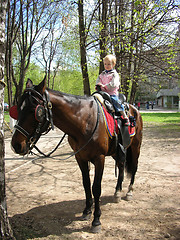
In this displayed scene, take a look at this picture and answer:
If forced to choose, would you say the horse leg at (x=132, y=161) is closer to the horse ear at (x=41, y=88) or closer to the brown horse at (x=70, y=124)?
the brown horse at (x=70, y=124)

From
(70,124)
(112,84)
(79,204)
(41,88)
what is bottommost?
(79,204)

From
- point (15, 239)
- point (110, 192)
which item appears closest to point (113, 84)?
point (110, 192)

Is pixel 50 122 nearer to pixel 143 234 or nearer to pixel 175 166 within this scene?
pixel 143 234

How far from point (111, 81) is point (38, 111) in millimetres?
1641

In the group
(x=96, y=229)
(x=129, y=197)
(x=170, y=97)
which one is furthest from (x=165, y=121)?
(x=170, y=97)

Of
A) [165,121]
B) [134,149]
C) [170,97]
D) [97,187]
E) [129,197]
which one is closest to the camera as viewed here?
[97,187]

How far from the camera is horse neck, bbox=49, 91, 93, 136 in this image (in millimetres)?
2975

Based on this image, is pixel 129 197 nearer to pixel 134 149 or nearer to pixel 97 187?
pixel 134 149

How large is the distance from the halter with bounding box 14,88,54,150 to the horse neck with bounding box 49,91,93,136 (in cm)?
16

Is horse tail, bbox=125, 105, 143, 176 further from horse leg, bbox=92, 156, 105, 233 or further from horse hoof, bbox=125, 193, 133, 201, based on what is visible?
horse leg, bbox=92, 156, 105, 233

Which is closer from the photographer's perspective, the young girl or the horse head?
the horse head

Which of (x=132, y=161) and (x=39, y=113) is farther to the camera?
(x=132, y=161)

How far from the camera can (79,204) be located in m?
4.12

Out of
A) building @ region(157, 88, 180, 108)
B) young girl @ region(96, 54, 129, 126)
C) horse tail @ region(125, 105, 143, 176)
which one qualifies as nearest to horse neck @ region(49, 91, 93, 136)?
young girl @ region(96, 54, 129, 126)
